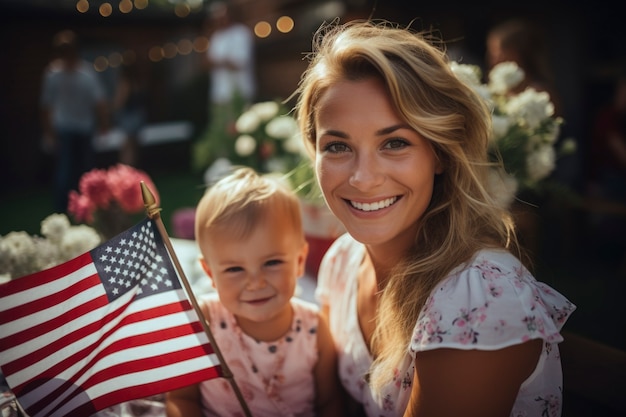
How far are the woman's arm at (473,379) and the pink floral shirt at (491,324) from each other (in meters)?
0.03

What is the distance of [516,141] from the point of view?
2641 mm

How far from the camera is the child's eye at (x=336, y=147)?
69.4 inches

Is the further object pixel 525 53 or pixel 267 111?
pixel 525 53

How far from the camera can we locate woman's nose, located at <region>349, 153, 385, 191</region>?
1.70 m

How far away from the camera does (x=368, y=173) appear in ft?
5.57

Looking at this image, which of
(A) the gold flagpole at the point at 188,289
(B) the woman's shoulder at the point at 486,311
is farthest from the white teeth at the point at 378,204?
(A) the gold flagpole at the point at 188,289

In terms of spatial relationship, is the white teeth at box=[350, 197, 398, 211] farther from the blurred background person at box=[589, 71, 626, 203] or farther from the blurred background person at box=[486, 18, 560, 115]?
the blurred background person at box=[589, 71, 626, 203]

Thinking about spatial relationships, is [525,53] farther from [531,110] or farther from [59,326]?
[59,326]

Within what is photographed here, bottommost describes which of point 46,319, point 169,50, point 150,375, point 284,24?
point 150,375

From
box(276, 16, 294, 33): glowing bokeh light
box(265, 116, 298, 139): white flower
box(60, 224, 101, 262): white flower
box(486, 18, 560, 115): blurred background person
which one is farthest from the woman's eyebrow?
box(276, 16, 294, 33): glowing bokeh light

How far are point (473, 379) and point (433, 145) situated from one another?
2.25 feet

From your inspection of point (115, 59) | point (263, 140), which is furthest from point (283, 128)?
point (115, 59)

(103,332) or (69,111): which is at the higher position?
(69,111)

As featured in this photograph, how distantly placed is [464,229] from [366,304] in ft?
1.67
